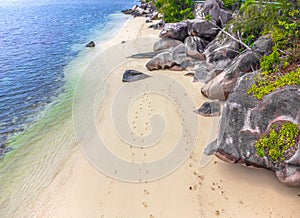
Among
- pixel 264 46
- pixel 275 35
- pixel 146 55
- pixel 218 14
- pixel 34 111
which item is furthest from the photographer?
pixel 146 55

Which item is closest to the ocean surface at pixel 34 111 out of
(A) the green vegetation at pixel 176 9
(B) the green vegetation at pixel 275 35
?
(B) the green vegetation at pixel 275 35

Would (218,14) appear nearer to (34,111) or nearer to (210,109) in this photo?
(210,109)

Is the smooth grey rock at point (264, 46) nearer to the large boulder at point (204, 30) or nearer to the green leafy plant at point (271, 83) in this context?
the green leafy plant at point (271, 83)

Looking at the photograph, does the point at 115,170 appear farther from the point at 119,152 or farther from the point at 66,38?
the point at 66,38

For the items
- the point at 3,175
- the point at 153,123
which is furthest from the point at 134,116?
the point at 3,175

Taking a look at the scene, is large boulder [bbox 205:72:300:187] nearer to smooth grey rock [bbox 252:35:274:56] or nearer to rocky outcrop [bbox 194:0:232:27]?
smooth grey rock [bbox 252:35:274:56]

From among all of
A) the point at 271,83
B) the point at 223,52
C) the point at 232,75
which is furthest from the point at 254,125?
the point at 223,52
